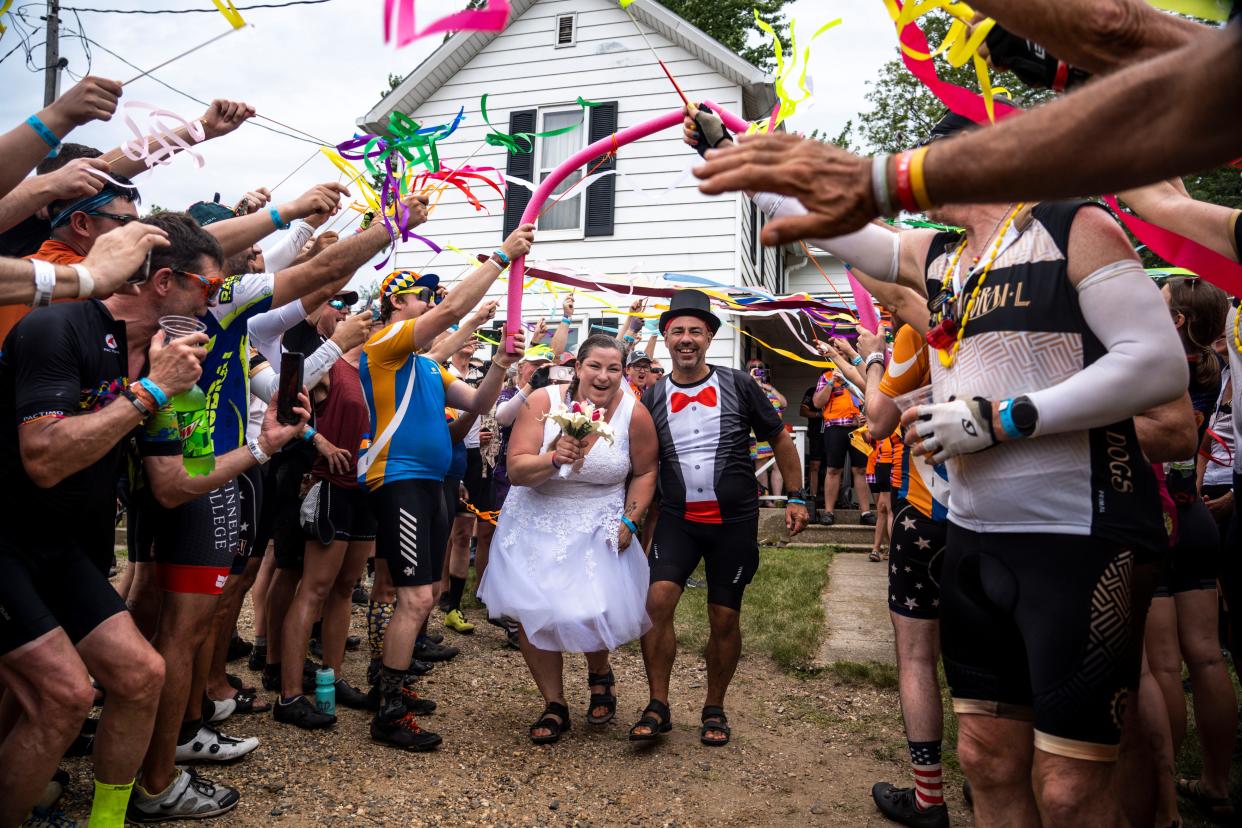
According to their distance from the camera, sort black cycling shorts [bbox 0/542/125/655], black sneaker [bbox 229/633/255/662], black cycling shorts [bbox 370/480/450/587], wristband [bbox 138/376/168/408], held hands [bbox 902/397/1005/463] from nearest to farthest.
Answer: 1. held hands [bbox 902/397/1005/463]
2. black cycling shorts [bbox 0/542/125/655]
3. wristband [bbox 138/376/168/408]
4. black cycling shorts [bbox 370/480/450/587]
5. black sneaker [bbox 229/633/255/662]

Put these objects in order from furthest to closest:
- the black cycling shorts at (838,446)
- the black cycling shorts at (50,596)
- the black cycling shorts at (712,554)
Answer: the black cycling shorts at (838,446) → the black cycling shorts at (712,554) → the black cycling shorts at (50,596)

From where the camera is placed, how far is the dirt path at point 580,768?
3576mm

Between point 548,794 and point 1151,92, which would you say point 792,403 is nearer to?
point 548,794

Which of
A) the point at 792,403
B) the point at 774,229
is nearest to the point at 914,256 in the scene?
the point at 774,229

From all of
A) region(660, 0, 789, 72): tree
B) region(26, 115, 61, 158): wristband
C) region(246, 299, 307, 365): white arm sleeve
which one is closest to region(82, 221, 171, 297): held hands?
region(26, 115, 61, 158): wristband

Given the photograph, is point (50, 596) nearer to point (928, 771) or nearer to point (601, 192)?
point (928, 771)

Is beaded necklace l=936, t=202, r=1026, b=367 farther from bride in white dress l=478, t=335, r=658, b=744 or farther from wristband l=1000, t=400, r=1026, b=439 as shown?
Result: bride in white dress l=478, t=335, r=658, b=744

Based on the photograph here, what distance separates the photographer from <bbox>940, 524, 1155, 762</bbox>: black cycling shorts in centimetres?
207

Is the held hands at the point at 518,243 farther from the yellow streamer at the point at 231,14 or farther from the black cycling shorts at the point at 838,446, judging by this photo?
the black cycling shorts at the point at 838,446

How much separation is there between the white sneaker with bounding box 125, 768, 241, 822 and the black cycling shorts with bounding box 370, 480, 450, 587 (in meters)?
1.31

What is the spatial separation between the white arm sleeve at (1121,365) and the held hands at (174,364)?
8.46ft

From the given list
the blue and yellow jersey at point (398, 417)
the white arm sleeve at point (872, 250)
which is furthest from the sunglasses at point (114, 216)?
the white arm sleeve at point (872, 250)

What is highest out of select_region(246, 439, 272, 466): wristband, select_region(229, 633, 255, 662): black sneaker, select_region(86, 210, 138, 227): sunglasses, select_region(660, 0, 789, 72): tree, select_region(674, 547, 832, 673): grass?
select_region(660, 0, 789, 72): tree

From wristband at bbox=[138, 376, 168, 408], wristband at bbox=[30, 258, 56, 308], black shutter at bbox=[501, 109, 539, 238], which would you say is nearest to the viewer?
wristband at bbox=[30, 258, 56, 308]
